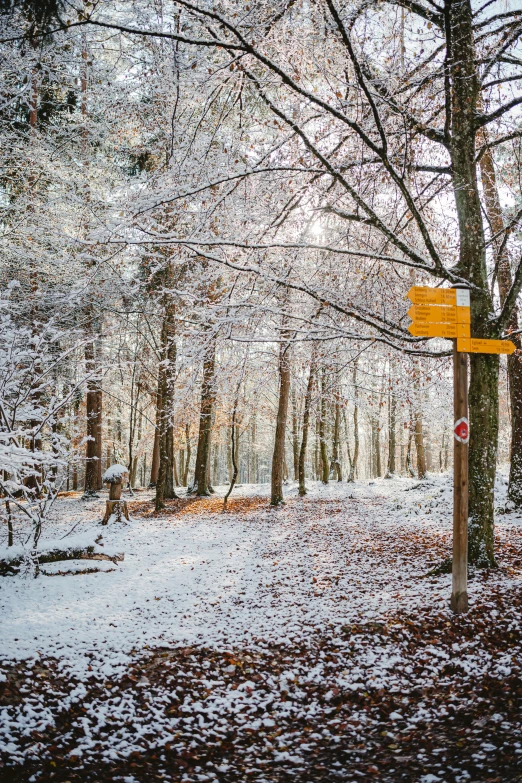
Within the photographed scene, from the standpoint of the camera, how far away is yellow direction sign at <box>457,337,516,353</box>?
491 cm

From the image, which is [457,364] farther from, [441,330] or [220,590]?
[220,590]

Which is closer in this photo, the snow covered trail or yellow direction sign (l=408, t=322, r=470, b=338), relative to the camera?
yellow direction sign (l=408, t=322, r=470, b=338)

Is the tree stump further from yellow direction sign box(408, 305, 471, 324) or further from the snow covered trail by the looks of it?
yellow direction sign box(408, 305, 471, 324)

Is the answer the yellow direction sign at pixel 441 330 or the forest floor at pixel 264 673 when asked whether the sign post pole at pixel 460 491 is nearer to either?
the yellow direction sign at pixel 441 330

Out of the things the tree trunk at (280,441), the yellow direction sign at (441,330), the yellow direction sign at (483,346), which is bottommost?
the tree trunk at (280,441)

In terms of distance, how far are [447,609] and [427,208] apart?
6.00 m

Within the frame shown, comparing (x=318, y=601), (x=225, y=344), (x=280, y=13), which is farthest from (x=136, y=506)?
(x=280, y=13)

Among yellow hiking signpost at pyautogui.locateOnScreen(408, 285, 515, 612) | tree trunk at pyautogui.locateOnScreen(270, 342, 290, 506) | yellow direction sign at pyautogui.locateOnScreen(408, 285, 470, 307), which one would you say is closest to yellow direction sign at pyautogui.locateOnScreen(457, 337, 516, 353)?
yellow hiking signpost at pyautogui.locateOnScreen(408, 285, 515, 612)

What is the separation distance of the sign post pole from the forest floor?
0.24 metres

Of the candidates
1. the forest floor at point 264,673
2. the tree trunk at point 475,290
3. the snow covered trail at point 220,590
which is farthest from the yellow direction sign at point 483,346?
the snow covered trail at point 220,590

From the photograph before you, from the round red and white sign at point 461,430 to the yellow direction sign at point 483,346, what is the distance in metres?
0.78

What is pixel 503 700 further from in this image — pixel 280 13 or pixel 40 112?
pixel 40 112

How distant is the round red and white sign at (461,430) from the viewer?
479 cm


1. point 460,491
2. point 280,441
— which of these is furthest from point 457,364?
point 280,441
